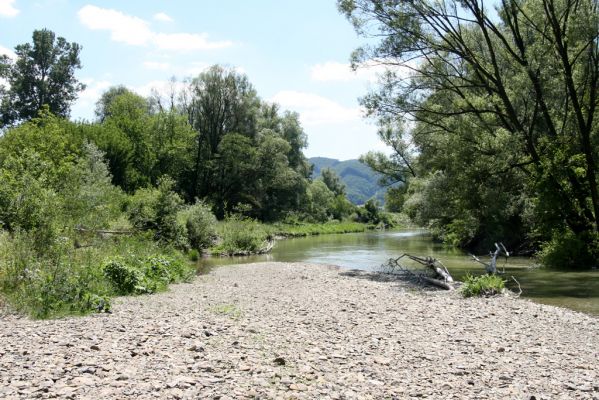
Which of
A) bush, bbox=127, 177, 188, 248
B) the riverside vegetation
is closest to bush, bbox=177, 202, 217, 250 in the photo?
the riverside vegetation

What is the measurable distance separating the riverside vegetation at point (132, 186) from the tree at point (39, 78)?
0.49ft

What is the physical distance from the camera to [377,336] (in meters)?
10.2

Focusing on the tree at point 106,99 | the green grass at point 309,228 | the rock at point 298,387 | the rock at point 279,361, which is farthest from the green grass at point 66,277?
the tree at point 106,99

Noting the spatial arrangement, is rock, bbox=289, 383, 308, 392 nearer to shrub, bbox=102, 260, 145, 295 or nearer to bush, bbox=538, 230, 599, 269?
shrub, bbox=102, 260, 145, 295

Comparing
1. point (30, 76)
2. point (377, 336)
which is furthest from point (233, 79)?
Answer: point (377, 336)

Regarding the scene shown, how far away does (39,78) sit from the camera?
72.0 metres

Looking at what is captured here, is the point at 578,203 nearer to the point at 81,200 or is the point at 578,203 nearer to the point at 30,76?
the point at 81,200

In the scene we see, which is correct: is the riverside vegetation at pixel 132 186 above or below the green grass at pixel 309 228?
above

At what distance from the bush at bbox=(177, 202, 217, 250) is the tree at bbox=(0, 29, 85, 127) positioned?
43.3 meters

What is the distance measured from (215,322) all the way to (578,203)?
824 inches

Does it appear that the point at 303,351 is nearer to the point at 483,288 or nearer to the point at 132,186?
the point at 483,288

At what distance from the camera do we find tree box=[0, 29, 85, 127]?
69250 millimetres

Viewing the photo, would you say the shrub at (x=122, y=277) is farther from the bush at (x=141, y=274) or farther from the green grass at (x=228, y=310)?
the green grass at (x=228, y=310)

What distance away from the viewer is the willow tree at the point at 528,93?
23.2 meters
